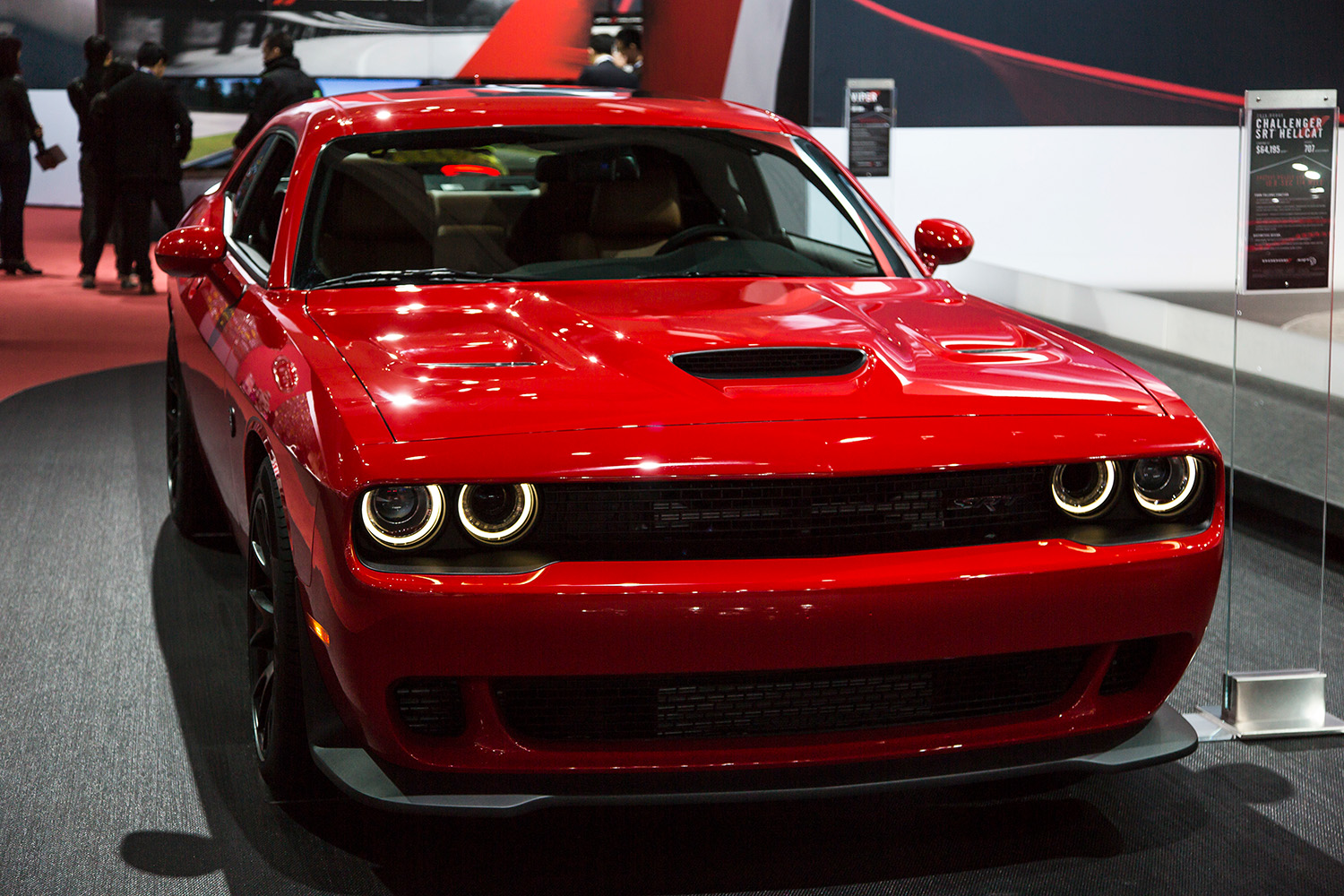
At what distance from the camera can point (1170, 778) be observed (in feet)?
9.54

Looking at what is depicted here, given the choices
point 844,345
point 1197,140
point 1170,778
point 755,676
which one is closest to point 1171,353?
point 1197,140

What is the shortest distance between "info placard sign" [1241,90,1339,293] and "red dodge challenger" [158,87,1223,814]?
0.67m

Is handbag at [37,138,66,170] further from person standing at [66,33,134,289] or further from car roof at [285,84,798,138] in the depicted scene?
car roof at [285,84,798,138]

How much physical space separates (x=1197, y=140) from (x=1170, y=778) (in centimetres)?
707

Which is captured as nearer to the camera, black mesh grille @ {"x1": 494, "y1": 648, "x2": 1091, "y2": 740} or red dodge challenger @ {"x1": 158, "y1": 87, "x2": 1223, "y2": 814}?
red dodge challenger @ {"x1": 158, "y1": 87, "x2": 1223, "y2": 814}

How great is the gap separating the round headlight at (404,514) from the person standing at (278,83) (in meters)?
7.75

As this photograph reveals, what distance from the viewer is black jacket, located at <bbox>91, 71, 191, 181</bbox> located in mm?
10367

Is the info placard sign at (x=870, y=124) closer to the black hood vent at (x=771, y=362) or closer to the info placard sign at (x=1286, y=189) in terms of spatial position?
the info placard sign at (x=1286, y=189)

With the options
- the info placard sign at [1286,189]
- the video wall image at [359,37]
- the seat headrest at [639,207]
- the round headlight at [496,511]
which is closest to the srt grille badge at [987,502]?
the round headlight at [496,511]

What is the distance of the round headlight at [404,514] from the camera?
212 centimetres

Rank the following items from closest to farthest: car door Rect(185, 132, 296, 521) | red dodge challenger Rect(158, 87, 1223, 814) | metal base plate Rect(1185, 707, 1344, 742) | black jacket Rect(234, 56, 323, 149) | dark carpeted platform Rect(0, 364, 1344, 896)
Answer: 1. red dodge challenger Rect(158, 87, 1223, 814)
2. dark carpeted platform Rect(0, 364, 1344, 896)
3. car door Rect(185, 132, 296, 521)
4. metal base plate Rect(1185, 707, 1344, 742)
5. black jacket Rect(234, 56, 323, 149)

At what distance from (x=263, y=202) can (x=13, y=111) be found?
8605 millimetres

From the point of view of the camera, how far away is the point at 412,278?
3023 mm

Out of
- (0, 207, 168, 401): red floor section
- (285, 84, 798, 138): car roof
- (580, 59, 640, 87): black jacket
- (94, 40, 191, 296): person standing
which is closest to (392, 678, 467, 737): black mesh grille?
(285, 84, 798, 138): car roof
